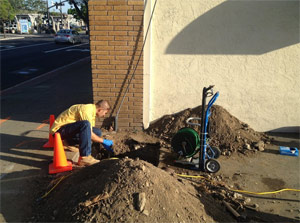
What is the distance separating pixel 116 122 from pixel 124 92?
26.4 inches

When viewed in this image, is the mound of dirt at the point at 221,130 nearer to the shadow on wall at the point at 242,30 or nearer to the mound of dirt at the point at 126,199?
the shadow on wall at the point at 242,30

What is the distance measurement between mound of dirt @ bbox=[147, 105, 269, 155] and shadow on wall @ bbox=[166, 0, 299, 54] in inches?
51.2

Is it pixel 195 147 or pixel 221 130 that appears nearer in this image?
pixel 195 147

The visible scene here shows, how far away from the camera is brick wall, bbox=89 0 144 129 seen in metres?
5.03

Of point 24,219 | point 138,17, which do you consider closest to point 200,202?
point 24,219

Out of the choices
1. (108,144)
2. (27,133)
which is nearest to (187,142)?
(108,144)

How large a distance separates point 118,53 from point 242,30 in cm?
256

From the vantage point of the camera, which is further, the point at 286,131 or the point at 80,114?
the point at 286,131

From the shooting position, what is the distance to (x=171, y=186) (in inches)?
122

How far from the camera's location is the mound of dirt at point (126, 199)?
8.84 ft

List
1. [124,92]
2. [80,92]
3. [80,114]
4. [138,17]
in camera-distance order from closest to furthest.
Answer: [80,114], [138,17], [124,92], [80,92]

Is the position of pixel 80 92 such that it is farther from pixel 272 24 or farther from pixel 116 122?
pixel 272 24

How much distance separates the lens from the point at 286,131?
5.82m

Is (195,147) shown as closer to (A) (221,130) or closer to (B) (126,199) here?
(A) (221,130)
